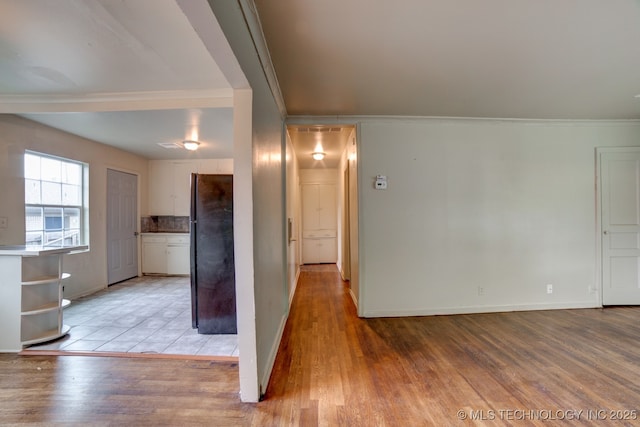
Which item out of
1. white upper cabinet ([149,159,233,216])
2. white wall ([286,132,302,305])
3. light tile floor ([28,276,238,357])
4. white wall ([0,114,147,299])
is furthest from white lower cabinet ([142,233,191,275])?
white wall ([286,132,302,305])

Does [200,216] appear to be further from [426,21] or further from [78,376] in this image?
[426,21]

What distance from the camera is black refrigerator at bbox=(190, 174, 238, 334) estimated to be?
2.76 meters

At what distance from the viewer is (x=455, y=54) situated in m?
2.00

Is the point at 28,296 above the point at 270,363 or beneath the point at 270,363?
above

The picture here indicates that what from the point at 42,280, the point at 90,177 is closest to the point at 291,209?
the point at 42,280

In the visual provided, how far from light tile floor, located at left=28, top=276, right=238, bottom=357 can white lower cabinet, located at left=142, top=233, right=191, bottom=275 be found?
3.33ft

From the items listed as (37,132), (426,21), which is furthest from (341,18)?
(37,132)

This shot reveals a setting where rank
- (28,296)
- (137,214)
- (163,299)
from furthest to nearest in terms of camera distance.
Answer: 1. (137,214)
2. (163,299)
3. (28,296)

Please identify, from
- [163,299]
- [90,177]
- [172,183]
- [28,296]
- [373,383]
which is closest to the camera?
[373,383]

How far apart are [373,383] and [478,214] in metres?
2.44

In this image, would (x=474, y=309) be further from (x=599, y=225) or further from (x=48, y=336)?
(x=48, y=336)

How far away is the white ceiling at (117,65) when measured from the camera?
1.49 metres

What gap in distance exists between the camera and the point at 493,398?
1.79 meters

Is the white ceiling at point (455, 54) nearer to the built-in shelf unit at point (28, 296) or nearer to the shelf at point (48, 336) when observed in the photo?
the built-in shelf unit at point (28, 296)
